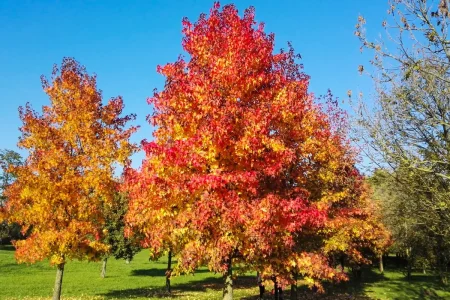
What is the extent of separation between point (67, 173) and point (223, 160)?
32.0 feet

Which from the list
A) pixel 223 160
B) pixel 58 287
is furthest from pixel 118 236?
pixel 223 160

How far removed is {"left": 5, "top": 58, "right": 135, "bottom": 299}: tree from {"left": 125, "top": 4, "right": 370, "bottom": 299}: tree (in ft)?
22.6

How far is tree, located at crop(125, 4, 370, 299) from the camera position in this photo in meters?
10.1

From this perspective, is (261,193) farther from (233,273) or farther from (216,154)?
(233,273)

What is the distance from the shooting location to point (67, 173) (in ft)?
56.4

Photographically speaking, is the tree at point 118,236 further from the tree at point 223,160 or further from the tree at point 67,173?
the tree at point 223,160

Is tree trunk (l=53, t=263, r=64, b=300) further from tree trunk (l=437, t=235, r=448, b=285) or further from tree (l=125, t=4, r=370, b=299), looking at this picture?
tree trunk (l=437, t=235, r=448, b=285)

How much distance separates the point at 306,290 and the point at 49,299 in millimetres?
20638

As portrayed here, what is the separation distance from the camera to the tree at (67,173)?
1666 centimetres

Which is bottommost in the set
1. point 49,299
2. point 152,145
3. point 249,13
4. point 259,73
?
point 49,299

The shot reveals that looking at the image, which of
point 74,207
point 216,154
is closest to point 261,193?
point 216,154

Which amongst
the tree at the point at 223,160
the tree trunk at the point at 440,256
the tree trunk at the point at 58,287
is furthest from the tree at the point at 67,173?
the tree trunk at the point at 440,256

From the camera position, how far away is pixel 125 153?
1823 cm

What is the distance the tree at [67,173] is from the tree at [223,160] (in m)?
6.88
